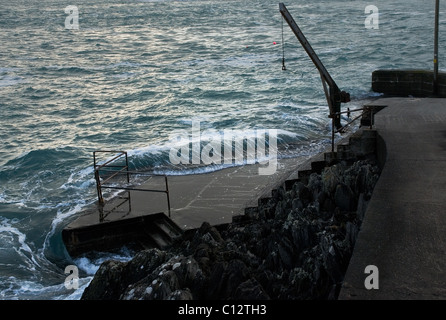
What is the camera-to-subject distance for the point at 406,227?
24.2 feet

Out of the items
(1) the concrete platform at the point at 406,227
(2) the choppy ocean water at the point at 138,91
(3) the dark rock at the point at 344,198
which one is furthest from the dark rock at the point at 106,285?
(3) the dark rock at the point at 344,198

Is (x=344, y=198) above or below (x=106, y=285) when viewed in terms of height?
above

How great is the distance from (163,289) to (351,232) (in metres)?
2.65

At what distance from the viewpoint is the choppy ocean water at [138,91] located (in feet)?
47.2

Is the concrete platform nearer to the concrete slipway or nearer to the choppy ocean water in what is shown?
the concrete slipway

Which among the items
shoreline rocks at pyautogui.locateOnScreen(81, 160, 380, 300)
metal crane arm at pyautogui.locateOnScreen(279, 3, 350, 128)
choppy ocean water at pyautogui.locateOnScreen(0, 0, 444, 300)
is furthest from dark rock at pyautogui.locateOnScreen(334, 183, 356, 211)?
metal crane arm at pyautogui.locateOnScreen(279, 3, 350, 128)

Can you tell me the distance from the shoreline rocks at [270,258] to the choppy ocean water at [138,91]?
2.50 m

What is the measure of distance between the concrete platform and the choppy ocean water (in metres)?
5.34

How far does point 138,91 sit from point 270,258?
24339 mm

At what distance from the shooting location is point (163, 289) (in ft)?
22.1

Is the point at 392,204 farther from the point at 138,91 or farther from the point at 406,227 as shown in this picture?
the point at 138,91

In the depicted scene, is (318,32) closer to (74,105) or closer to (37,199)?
(74,105)

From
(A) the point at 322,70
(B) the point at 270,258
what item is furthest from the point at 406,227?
(A) the point at 322,70
